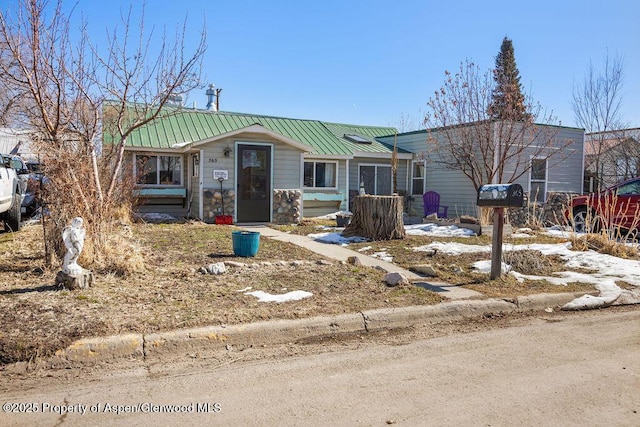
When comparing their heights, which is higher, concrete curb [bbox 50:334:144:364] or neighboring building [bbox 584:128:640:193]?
neighboring building [bbox 584:128:640:193]

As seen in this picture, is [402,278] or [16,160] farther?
[16,160]

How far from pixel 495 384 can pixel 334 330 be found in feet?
5.80

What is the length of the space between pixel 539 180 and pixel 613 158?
7.37 metres

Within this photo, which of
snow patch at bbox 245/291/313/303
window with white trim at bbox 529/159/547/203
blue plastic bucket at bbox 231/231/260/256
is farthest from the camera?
window with white trim at bbox 529/159/547/203

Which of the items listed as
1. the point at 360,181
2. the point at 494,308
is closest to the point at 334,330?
the point at 494,308

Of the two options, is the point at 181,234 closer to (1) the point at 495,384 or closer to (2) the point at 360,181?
(1) the point at 495,384

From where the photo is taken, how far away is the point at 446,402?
3490 mm

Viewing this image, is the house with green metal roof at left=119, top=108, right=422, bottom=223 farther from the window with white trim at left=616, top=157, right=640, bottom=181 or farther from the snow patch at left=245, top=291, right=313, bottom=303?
the window with white trim at left=616, top=157, right=640, bottom=181

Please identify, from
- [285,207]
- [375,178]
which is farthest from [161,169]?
[375,178]

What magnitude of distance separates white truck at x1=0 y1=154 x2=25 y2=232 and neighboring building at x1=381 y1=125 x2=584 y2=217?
13.0 metres

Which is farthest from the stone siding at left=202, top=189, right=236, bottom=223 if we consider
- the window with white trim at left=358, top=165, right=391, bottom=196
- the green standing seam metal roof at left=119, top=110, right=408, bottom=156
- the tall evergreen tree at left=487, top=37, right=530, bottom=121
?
the tall evergreen tree at left=487, top=37, right=530, bottom=121

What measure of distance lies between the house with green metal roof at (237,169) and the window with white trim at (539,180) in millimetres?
5638

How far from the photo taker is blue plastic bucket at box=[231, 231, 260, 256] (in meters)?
8.45

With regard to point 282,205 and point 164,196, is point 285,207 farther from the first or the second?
point 164,196
